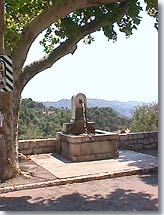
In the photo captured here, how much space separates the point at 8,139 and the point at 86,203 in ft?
7.34

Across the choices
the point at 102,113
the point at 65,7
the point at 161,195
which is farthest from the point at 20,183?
the point at 102,113

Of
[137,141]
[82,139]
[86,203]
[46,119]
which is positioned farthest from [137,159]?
[46,119]

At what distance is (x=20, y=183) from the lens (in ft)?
21.5

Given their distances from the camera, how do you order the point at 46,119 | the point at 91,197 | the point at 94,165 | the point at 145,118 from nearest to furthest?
the point at 91,197
the point at 94,165
the point at 145,118
the point at 46,119

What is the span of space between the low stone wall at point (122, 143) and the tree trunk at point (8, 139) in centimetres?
225

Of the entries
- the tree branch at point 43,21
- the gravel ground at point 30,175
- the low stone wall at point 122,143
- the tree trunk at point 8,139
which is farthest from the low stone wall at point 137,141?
the tree branch at point 43,21

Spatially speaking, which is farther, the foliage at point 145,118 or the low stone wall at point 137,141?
the foliage at point 145,118

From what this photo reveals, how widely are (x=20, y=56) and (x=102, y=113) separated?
21.2ft

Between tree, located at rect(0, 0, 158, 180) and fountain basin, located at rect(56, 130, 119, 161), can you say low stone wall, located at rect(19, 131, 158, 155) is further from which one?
→ tree, located at rect(0, 0, 158, 180)

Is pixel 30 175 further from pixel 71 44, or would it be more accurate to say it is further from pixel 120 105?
pixel 120 105

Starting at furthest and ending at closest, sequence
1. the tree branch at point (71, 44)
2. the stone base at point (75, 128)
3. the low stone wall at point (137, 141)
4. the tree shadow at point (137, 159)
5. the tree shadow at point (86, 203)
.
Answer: the low stone wall at point (137, 141), the stone base at point (75, 128), the tree shadow at point (137, 159), the tree branch at point (71, 44), the tree shadow at point (86, 203)

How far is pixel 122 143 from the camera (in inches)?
407

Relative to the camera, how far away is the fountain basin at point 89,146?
28.1 feet

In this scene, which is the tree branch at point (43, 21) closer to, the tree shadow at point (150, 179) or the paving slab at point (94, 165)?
the paving slab at point (94, 165)
